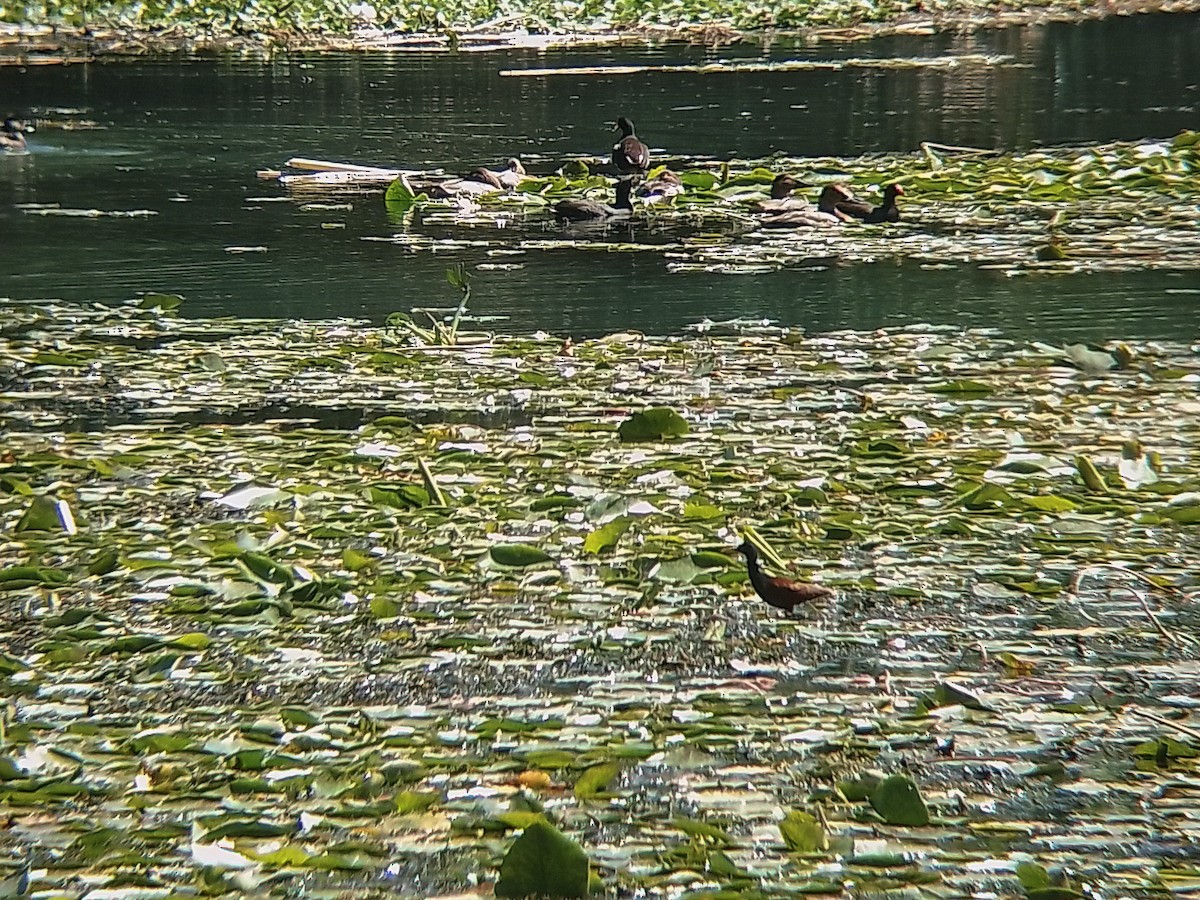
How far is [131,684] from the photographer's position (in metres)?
2.77

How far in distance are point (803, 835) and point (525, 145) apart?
28.3 feet

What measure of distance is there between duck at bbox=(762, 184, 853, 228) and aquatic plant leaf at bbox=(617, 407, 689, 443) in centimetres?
345

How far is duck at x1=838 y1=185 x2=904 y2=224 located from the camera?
285 inches

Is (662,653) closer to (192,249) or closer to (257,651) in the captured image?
(257,651)

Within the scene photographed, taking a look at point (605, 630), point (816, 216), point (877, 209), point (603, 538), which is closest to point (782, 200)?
point (816, 216)

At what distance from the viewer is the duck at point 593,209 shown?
7.78 metres

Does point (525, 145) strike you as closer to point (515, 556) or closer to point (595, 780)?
point (515, 556)

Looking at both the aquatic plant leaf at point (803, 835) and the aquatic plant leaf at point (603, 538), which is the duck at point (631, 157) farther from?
the aquatic plant leaf at point (803, 835)

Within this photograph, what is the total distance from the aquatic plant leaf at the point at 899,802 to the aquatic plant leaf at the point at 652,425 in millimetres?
1787

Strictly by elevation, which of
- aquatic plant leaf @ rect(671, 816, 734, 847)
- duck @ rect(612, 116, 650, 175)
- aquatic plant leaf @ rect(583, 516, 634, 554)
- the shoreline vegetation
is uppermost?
the shoreline vegetation

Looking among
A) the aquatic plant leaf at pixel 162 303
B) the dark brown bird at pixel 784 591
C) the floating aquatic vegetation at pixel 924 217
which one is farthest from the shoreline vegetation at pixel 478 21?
the dark brown bird at pixel 784 591

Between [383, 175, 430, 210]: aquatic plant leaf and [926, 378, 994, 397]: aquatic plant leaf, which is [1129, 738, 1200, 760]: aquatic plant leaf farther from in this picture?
[383, 175, 430, 210]: aquatic plant leaf

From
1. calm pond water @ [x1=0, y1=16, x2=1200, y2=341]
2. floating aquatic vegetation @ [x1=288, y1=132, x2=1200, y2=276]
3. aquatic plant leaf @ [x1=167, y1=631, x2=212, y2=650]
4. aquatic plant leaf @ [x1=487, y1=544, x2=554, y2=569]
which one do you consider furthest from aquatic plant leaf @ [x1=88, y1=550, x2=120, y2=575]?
floating aquatic vegetation @ [x1=288, y1=132, x2=1200, y2=276]

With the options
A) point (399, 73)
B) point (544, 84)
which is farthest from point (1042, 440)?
point (399, 73)
